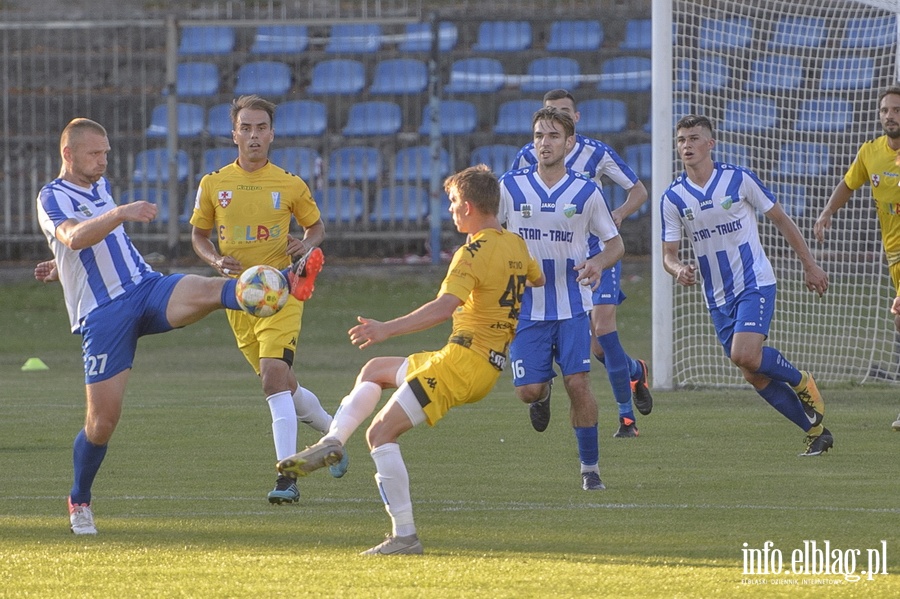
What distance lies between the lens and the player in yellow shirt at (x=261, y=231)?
7891mm

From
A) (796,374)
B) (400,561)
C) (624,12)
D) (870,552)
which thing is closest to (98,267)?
(400,561)

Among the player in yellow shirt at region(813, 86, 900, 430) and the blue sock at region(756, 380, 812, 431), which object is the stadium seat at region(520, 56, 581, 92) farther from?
the blue sock at region(756, 380, 812, 431)

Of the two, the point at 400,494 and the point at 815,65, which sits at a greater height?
the point at 815,65

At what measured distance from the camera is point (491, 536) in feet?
20.7

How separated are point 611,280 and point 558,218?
235 cm

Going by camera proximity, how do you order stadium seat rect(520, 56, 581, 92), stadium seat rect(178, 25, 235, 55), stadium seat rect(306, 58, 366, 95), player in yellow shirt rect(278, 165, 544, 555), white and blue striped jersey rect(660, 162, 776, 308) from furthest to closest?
stadium seat rect(178, 25, 235, 55) < stadium seat rect(306, 58, 366, 95) < stadium seat rect(520, 56, 581, 92) < white and blue striped jersey rect(660, 162, 776, 308) < player in yellow shirt rect(278, 165, 544, 555)

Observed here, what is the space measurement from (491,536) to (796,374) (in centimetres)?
356

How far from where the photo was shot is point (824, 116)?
14711 millimetres

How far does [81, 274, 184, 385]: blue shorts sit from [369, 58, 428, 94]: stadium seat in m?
17.6

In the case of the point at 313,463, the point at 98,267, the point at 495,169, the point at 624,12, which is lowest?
the point at 313,463

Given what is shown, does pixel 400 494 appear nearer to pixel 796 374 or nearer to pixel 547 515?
pixel 547 515

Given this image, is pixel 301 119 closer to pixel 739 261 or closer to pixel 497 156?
pixel 497 156

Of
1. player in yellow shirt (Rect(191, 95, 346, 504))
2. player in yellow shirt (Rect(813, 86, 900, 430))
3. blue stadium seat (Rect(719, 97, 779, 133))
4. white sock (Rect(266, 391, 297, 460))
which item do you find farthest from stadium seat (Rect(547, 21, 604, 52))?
white sock (Rect(266, 391, 297, 460))

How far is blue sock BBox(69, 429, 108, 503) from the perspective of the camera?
664 cm
